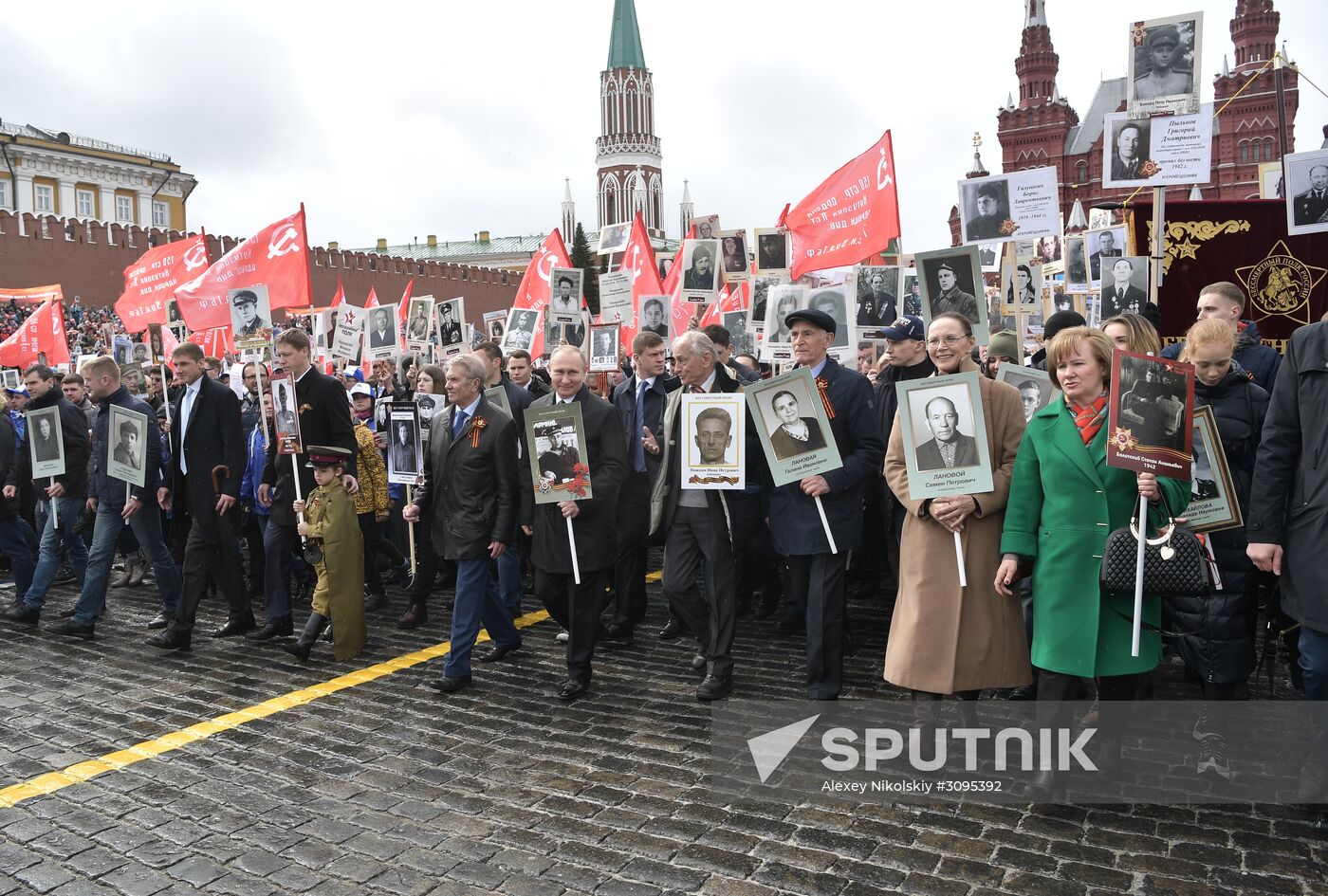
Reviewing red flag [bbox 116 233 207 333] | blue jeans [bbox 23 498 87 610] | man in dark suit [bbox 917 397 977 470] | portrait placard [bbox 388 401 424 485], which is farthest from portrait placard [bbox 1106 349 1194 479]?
red flag [bbox 116 233 207 333]

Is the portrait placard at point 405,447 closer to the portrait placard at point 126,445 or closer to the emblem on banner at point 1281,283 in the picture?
the portrait placard at point 126,445

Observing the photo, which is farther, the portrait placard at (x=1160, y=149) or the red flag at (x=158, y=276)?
the red flag at (x=158, y=276)

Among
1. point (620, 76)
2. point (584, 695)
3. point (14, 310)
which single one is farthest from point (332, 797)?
point (620, 76)

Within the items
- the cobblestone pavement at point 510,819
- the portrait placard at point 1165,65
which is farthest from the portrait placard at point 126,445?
the portrait placard at point 1165,65

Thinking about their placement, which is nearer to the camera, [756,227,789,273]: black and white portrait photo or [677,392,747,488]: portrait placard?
[677,392,747,488]: portrait placard

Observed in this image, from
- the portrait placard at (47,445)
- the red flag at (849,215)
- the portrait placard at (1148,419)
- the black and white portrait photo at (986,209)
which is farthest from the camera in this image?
the red flag at (849,215)

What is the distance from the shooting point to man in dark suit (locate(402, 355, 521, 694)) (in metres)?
6.21

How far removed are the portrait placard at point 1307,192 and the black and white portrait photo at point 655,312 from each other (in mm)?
6777

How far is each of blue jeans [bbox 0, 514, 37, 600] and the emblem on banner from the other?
10.5 metres

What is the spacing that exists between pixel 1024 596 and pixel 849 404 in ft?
4.68

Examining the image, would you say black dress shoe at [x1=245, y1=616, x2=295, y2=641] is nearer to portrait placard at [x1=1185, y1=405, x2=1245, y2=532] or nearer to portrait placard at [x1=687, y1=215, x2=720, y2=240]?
portrait placard at [x1=1185, y1=405, x2=1245, y2=532]

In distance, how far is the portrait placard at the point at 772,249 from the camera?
11961 mm

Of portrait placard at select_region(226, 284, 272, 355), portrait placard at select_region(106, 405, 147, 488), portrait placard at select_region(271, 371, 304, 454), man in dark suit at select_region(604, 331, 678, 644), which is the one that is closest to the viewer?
man in dark suit at select_region(604, 331, 678, 644)

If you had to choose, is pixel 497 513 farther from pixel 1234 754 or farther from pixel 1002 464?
pixel 1234 754
